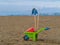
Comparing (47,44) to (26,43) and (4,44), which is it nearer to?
(26,43)

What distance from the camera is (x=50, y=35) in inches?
567

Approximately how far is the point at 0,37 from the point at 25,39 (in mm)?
1616

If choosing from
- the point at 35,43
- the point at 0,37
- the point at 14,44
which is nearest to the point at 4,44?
the point at 14,44

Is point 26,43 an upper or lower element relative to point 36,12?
lower

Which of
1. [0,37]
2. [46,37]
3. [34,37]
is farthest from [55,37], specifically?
[0,37]

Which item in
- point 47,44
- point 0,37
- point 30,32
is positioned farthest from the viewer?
point 0,37

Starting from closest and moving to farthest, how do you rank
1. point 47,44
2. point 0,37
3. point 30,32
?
point 47,44 → point 30,32 → point 0,37

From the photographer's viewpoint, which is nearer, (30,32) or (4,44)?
(4,44)

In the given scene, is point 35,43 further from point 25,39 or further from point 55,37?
point 55,37

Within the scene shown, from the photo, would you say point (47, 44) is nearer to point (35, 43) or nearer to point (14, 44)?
point (35, 43)

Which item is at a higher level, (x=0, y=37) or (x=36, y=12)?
(x=36, y=12)

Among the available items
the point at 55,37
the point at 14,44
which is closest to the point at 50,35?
the point at 55,37

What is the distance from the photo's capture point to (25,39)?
12.7 meters

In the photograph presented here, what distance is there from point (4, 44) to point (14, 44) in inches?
15.7
